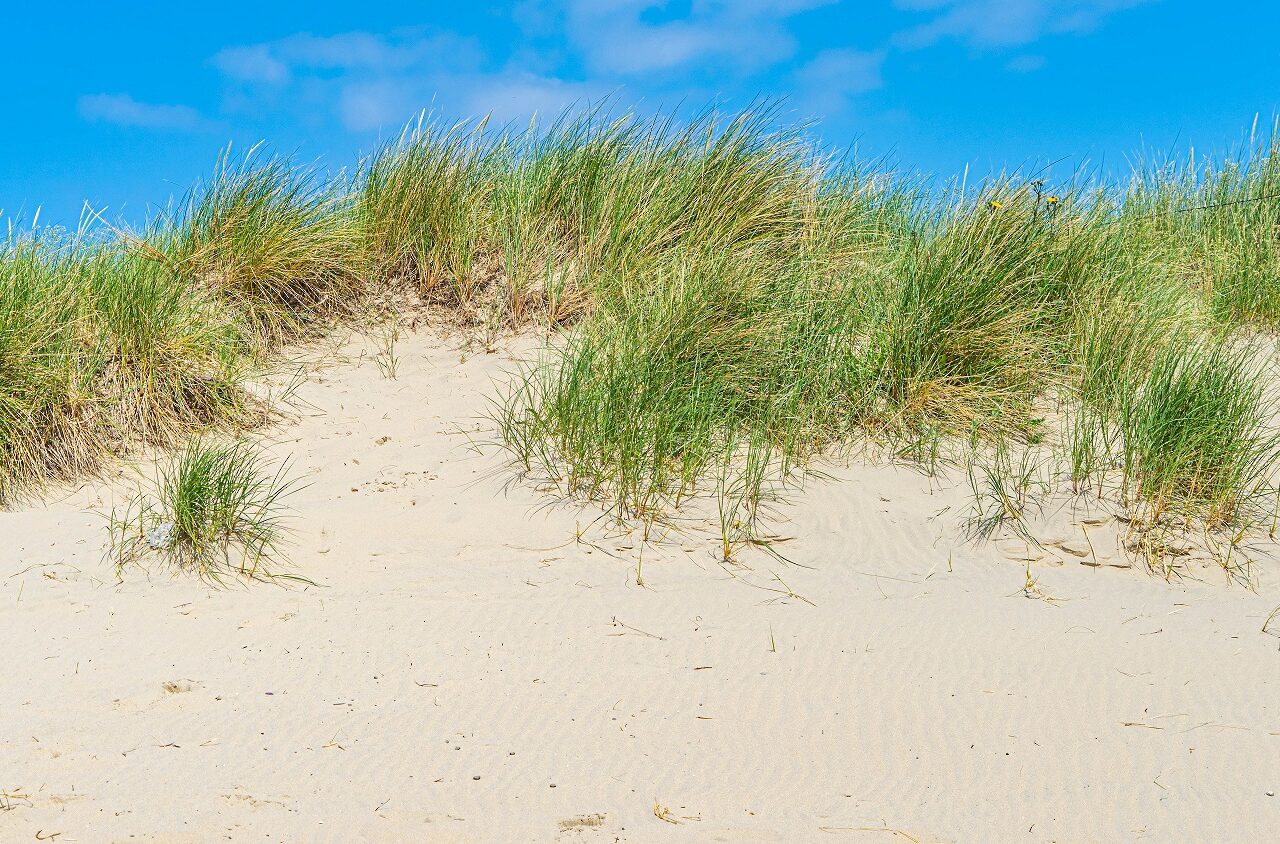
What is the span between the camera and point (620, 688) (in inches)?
138

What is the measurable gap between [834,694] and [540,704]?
0.98 m

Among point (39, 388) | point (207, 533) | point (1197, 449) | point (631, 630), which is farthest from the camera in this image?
point (39, 388)

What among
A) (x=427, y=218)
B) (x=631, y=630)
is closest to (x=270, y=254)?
(x=427, y=218)

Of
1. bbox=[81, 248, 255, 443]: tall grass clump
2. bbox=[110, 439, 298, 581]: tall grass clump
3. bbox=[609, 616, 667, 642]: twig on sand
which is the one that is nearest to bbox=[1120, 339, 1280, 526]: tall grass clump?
bbox=[609, 616, 667, 642]: twig on sand

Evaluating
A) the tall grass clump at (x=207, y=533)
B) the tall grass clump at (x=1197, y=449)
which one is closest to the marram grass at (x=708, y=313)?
the tall grass clump at (x=1197, y=449)

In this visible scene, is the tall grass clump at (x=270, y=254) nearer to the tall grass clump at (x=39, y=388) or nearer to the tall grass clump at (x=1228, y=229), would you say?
the tall grass clump at (x=39, y=388)

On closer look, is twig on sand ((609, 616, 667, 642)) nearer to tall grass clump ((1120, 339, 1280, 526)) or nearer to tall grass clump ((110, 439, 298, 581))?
tall grass clump ((110, 439, 298, 581))

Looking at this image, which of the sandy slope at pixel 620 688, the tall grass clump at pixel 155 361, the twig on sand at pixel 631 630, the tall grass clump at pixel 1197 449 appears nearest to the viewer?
the sandy slope at pixel 620 688

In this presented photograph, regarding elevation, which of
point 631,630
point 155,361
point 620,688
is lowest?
point 620,688

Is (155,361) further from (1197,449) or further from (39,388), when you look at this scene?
(1197,449)

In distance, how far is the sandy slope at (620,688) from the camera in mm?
2875

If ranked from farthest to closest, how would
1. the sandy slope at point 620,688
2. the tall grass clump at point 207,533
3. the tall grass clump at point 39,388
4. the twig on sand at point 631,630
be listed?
the tall grass clump at point 39,388 < the tall grass clump at point 207,533 < the twig on sand at point 631,630 < the sandy slope at point 620,688

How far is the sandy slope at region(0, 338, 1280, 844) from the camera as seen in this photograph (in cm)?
288

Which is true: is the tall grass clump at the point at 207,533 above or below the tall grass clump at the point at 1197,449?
below
